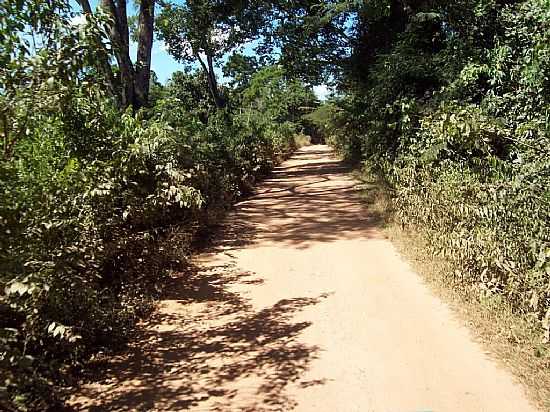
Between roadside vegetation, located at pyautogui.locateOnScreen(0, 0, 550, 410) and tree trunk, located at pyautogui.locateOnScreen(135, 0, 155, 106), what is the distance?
0.03 metres

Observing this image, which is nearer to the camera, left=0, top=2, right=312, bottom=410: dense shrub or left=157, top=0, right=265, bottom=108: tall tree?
left=0, top=2, right=312, bottom=410: dense shrub

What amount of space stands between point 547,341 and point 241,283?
367cm

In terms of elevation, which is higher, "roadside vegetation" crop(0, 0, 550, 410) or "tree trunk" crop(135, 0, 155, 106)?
→ "tree trunk" crop(135, 0, 155, 106)

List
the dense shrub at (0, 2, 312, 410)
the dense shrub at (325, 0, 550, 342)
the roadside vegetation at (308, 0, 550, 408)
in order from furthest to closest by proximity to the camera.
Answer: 1. the dense shrub at (325, 0, 550, 342)
2. the roadside vegetation at (308, 0, 550, 408)
3. the dense shrub at (0, 2, 312, 410)

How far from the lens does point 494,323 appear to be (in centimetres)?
421

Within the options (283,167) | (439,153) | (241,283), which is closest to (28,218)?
(241,283)

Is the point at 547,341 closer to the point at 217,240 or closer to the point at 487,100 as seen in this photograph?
the point at 487,100

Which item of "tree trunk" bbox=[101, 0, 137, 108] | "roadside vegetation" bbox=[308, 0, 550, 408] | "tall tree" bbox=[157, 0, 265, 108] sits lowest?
"roadside vegetation" bbox=[308, 0, 550, 408]

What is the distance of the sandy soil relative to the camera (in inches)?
135

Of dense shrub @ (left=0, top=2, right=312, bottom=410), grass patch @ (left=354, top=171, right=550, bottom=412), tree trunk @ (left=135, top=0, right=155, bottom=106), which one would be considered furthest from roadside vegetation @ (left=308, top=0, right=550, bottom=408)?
tree trunk @ (left=135, top=0, right=155, bottom=106)

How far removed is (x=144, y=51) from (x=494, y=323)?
7.85 meters

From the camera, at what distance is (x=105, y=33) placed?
2.92 meters

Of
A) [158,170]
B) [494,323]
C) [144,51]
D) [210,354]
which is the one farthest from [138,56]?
[494,323]

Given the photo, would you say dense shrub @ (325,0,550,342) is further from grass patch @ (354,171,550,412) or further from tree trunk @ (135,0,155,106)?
tree trunk @ (135,0,155,106)
